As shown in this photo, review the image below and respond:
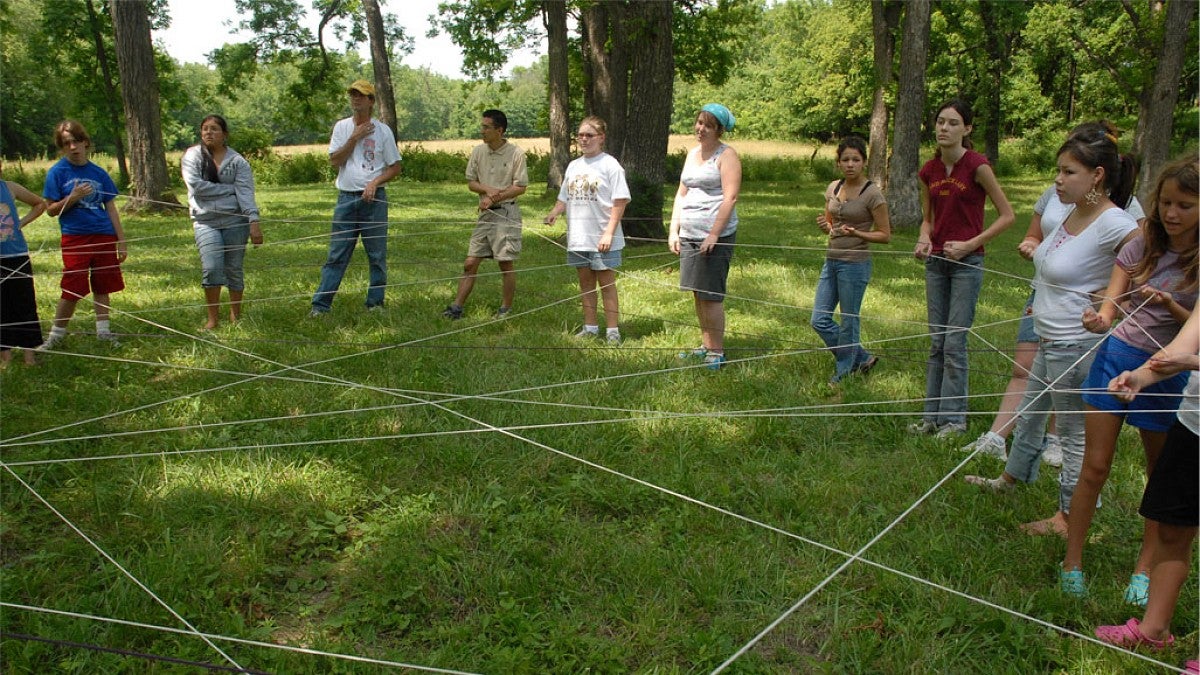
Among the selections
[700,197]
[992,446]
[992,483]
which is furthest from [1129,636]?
[700,197]

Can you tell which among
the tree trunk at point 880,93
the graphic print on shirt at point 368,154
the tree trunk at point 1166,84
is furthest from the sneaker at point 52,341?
the tree trunk at point 1166,84

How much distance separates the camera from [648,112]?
1020cm

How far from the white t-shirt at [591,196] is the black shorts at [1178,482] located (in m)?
3.71

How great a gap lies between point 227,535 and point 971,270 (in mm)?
3542

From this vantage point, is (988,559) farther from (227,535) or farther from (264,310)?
(264,310)

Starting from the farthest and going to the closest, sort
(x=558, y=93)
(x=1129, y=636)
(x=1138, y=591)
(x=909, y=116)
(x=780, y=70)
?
(x=780, y=70) → (x=558, y=93) → (x=909, y=116) → (x=1138, y=591) → (x=1129, y=636)

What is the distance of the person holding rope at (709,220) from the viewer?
192 inches

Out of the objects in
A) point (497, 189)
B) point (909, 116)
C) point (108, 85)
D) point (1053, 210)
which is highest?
point (108, 85)

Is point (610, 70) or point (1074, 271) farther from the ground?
point (610, 70)

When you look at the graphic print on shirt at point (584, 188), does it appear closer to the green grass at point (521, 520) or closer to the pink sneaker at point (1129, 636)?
the green grass at point (521, 520)

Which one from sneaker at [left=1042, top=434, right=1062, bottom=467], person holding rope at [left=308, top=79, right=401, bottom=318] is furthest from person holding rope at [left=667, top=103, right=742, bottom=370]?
person holding rope at [left=308, top=79, right=401, bottom=318]

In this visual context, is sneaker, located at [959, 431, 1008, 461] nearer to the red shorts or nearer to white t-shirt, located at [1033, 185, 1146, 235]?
white t-shirt, located at [1033, 185, 1146, 235]

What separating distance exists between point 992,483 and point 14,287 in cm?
538

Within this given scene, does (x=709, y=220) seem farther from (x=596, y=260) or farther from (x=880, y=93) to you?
(x=880, y=93)
